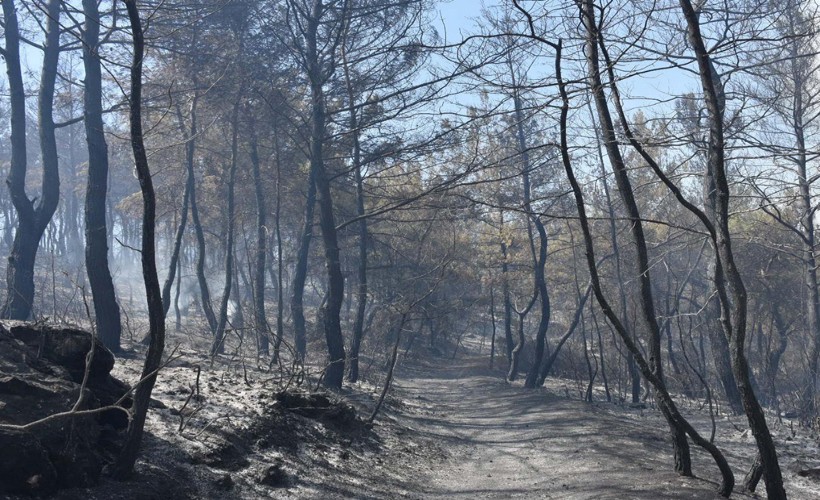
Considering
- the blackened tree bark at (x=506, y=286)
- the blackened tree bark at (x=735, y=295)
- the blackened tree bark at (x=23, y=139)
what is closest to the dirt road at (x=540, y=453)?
the blackened tree bark at (x=735, y=295)

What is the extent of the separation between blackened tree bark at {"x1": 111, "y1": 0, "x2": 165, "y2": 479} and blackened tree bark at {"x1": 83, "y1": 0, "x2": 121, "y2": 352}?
8.26 metres

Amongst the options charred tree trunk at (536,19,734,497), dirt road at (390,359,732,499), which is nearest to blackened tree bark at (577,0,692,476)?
charred tree trunk at (536,19,734,497)

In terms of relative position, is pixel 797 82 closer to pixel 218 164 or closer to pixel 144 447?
pixel 144 447

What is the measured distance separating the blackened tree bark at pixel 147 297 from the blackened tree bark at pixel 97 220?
826 cm

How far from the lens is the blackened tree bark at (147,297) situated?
5867 mm

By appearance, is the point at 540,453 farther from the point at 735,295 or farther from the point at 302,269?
the point at 302,269

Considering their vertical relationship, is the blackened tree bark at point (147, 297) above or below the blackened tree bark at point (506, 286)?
below

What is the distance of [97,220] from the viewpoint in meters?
14.4

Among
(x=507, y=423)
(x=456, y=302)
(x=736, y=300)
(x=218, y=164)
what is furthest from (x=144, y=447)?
(x=218, y=164)

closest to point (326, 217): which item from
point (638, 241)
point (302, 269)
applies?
point (302, 269)

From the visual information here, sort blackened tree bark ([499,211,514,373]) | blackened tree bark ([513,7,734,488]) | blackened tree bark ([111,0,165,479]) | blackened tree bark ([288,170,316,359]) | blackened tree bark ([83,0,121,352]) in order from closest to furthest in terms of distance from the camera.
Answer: blackened tree bark ([111,0,165,479]) → blackened tree bark ([513,7,734,488]) → blackened tree bark ([83,0,121,352]) → blackened tree bark ([288,170,316,359]) → blackened tree bark ([499,211,514,373])

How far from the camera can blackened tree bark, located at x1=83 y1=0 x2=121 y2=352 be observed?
551 inches

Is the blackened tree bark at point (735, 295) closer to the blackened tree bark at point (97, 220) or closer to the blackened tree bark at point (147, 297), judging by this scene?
the blackened tree bark at point (147, 297)

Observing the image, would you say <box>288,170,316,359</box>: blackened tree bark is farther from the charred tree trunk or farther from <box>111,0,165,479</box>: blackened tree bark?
<box>111,0,165,479</box>: blackened tree bark
